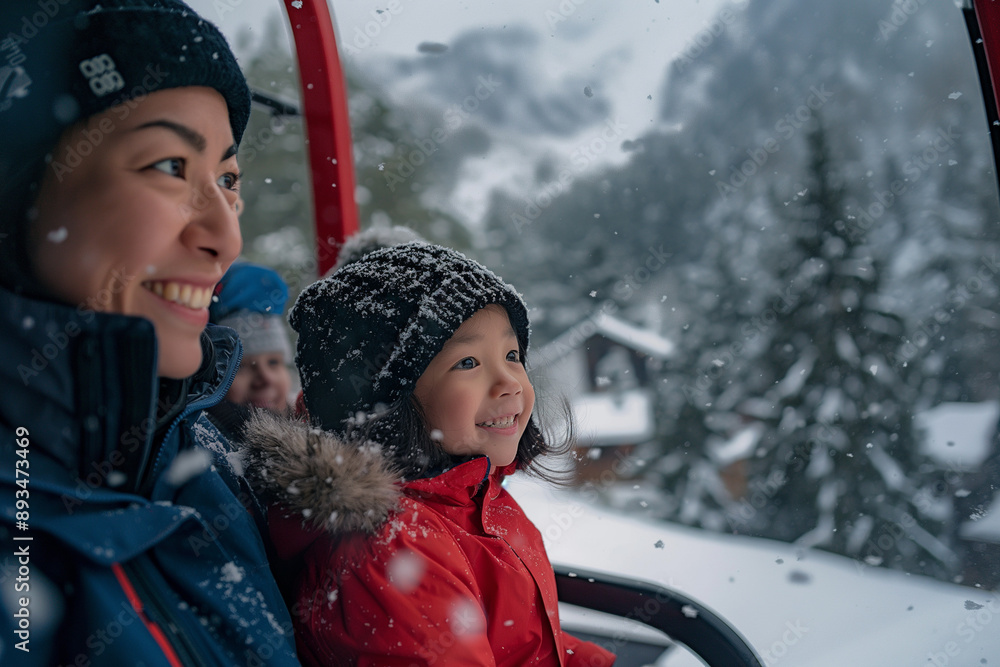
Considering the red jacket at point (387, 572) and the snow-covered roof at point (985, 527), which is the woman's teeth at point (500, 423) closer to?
the red jacket at point (387, 572)

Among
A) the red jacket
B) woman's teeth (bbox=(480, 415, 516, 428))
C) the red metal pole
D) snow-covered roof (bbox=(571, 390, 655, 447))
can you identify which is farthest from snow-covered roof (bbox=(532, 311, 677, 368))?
the red jacket

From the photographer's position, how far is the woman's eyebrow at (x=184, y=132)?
28.7 inches

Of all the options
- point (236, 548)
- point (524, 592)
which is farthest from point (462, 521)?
point (236, 548)

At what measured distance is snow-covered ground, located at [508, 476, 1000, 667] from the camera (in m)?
1.96

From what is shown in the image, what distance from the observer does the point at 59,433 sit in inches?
27.7

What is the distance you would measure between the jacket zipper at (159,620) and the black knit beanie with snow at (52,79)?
376 millimetres

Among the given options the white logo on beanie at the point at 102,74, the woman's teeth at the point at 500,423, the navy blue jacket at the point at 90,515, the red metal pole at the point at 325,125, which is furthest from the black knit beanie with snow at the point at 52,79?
the red metal pole at the point at 325,125

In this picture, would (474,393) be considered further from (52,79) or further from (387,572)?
(52,79)

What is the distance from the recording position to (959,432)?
340 cm

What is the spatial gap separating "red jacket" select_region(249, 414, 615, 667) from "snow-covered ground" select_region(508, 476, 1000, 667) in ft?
1.60

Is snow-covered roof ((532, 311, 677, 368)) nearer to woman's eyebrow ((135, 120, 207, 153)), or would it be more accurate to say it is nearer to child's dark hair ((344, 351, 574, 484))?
child's dark hair ((344, 351, 574, 484))

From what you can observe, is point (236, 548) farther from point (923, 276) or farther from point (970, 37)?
point (923, 276)

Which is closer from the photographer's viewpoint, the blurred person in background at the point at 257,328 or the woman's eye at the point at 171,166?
the woman's eye at the point at 171,166

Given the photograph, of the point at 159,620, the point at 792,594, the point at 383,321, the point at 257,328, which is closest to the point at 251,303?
the point at 257,328
